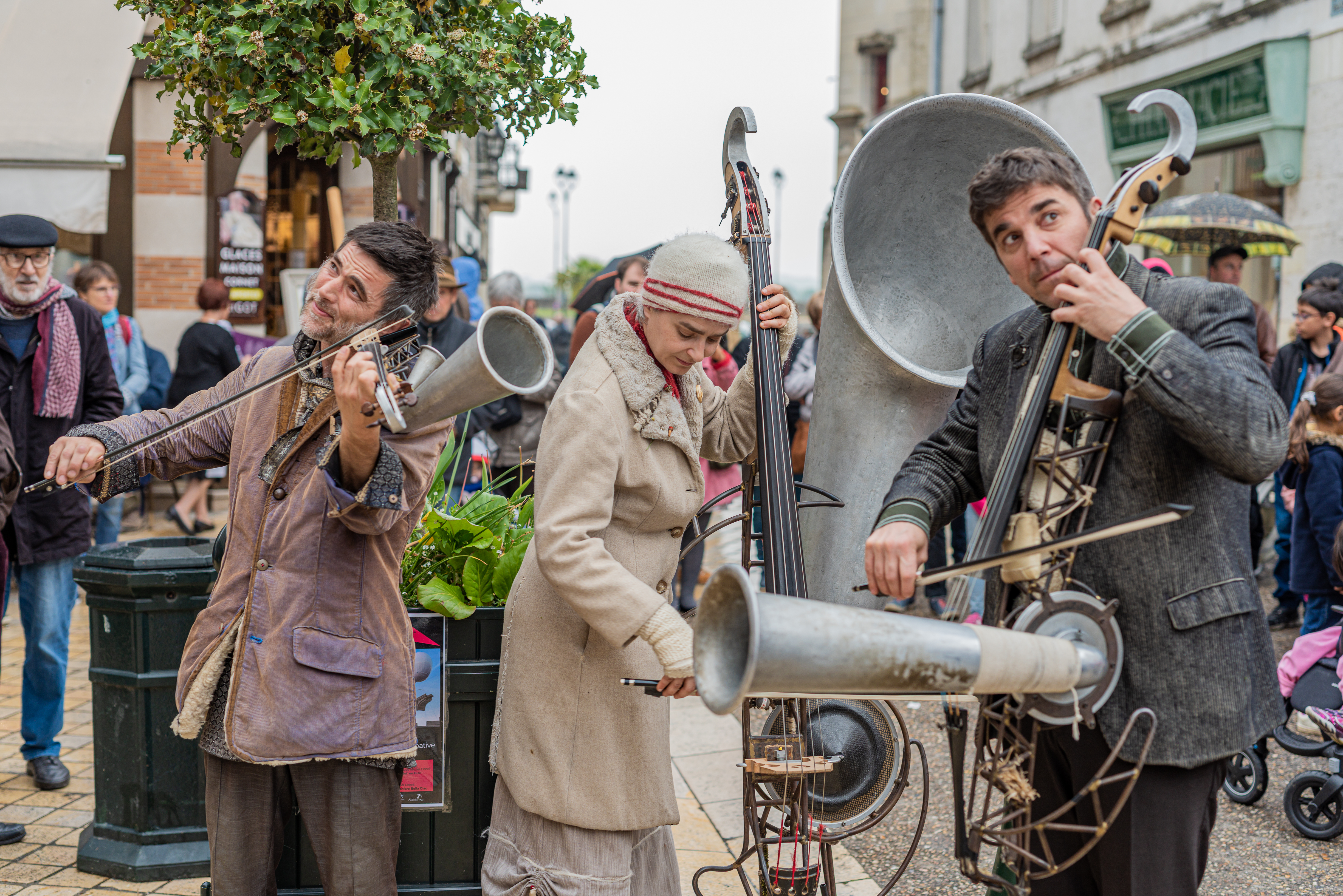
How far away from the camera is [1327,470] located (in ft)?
17.0

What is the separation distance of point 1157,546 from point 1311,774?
2746mm

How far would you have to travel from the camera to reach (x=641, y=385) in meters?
2.26

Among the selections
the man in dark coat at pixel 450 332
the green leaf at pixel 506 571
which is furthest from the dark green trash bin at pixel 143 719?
the man in dark coat at pixel 450 332

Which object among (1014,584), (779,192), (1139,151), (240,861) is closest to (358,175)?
(1139,151)

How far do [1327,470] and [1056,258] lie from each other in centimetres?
423

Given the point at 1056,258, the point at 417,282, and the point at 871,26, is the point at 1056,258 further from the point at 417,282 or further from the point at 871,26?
the point at 871,26

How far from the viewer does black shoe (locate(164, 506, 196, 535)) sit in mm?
8312

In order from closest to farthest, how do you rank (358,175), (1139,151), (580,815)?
1. (580,815)
2. (358,175)
3. (1139,151)

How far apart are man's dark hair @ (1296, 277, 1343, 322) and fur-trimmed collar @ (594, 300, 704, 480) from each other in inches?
212

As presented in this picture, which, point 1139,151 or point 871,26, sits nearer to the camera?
point 1139,151

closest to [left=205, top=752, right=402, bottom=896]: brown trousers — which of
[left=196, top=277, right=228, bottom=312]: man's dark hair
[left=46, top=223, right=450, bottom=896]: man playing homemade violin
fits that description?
[left=46, top=223, right=450, bottom=896]: man playing homemade violin

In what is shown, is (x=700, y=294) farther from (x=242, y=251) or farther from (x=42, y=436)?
(x=242, y=251)

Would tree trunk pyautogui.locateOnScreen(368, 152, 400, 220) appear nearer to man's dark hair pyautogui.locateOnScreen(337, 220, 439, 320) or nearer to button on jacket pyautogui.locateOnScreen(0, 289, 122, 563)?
man's dark hair pyautogui.locateOnScreen(337, 220, 439, 320)

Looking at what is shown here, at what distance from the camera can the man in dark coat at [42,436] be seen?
13.1 ft
